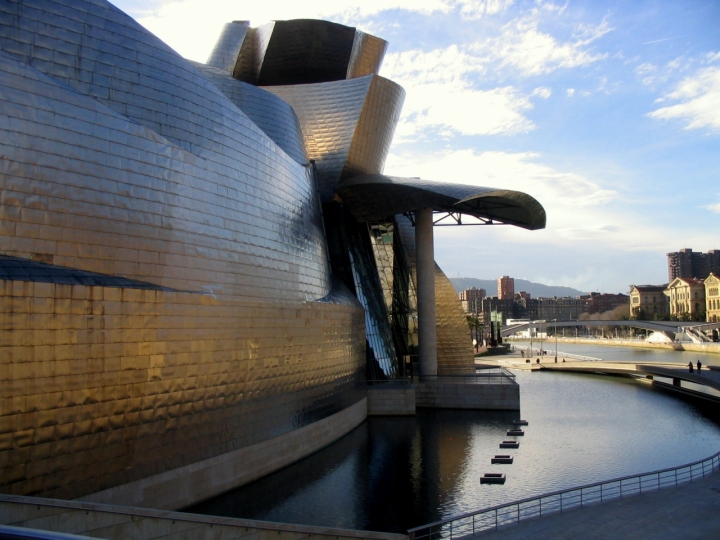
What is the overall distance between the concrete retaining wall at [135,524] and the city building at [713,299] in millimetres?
128768

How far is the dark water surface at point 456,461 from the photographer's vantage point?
16.7 m

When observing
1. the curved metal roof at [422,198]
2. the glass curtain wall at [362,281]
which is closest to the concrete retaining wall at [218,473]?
the glass curtain wall at [362,281]

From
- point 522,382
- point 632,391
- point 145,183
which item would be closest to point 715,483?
point 145,183

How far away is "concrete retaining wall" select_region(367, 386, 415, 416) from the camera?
105 ft

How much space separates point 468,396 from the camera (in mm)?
33625

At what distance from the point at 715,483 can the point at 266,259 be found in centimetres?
1410

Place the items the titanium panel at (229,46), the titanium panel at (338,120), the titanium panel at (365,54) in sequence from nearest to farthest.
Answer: the titanium panel at (338,120), the titanium panel at (229,46), the titanium panel at (365,54)

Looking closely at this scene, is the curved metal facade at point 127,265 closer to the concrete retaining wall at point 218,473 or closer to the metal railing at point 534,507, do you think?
the concrete retaining wall at point 218,473

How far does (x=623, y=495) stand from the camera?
1711 cm

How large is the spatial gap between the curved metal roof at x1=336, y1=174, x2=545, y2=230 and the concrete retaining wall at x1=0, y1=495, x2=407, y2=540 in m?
21.3

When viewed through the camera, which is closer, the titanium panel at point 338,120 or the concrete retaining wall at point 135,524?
the concrete retaining wall at point 135,524

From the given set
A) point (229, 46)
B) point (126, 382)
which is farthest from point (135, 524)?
point (229, 46)

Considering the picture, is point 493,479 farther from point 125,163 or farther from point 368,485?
point 125,163

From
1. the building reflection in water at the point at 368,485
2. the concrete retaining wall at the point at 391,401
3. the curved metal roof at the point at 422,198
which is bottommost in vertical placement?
the building reflection in water at the point at 368,485
